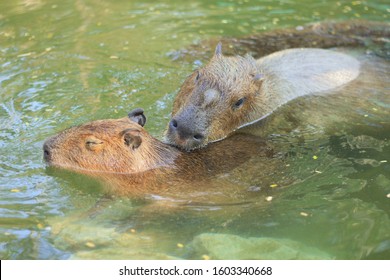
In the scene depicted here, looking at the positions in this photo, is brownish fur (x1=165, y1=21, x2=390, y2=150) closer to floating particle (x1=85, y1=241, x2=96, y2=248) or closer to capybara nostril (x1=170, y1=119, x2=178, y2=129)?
capybara nostril (x1=170, y1=119, x2=178, y2=129)

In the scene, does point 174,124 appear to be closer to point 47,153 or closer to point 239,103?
point 239,103

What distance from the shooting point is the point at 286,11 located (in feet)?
43.1

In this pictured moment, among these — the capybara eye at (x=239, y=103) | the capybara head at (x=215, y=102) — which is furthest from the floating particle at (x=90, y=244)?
the capybara eye at (x=239, y=103)

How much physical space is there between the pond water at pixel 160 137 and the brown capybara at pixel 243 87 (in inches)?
11.6

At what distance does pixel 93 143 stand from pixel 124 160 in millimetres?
388

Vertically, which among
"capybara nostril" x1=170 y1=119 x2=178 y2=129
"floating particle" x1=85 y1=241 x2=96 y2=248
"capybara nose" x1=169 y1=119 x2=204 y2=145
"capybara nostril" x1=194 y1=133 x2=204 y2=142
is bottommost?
"floating particle" x1=85 y1=241 x2=96 y2=248

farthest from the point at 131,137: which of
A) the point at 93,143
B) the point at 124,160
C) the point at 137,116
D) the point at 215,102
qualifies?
the point at 215,102

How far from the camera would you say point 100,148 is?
7094 millimetres

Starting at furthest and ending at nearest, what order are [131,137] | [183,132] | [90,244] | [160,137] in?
[160,137] → [183,132] → [131,137] → [90,244]

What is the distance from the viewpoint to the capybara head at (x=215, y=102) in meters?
7.72

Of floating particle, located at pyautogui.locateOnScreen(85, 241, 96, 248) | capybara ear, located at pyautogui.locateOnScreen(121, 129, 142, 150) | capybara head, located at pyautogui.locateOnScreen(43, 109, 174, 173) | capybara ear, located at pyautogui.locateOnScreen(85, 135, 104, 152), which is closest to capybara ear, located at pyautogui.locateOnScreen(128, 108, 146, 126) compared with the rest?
capybara head, located at pyautogui.locateOnScreen(43, 109, 174, 173)

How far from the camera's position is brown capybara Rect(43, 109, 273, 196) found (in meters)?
7.06
